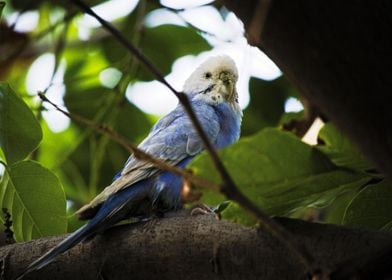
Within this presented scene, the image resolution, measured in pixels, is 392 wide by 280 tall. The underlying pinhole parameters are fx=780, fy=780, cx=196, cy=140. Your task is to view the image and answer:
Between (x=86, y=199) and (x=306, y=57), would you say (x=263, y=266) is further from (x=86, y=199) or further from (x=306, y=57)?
(x=86, y=199)

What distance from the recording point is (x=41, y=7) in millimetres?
4027

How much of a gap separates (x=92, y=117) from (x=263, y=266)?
Answer: 2.15m

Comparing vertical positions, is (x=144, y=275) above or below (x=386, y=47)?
below

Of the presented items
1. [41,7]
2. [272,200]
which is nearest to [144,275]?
[272,200]

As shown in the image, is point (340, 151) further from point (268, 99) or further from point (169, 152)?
point (268, 99)

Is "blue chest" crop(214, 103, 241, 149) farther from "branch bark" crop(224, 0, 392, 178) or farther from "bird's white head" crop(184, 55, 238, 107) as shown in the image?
"branch bark" crop(224, 0, 392, 178)


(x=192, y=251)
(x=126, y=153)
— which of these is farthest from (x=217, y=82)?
(x=192, y=251)

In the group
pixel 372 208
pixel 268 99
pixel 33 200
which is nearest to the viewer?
pixel 372 208

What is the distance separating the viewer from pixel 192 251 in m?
1.95

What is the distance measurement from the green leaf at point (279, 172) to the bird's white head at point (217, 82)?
1979mm

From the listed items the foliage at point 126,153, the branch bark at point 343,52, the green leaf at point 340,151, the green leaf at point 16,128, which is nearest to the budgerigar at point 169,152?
the foliage at point 126,153

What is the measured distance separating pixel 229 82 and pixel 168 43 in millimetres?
385

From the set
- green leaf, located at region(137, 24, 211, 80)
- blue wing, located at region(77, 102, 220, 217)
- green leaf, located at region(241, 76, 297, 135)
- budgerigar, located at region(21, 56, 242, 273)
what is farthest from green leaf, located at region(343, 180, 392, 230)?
green leaf, located at region(137, 24, 211, 80)

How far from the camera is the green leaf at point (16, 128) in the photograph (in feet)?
7.19
